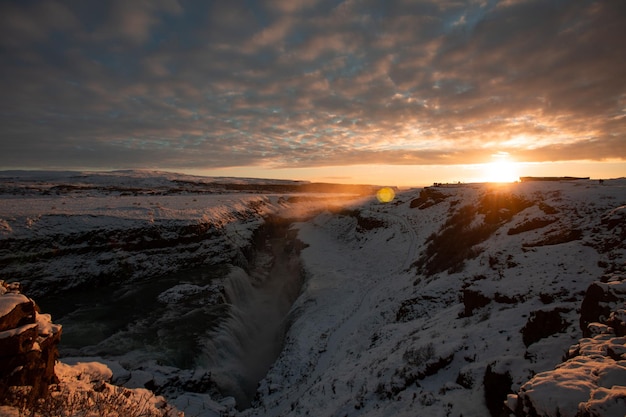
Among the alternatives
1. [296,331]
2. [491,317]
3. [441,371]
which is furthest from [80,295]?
[491,317]

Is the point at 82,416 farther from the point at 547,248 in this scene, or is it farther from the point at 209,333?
the point at 547,248

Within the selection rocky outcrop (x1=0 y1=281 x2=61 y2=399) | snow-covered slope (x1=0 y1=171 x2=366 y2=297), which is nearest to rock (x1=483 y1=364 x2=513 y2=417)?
rocky outcrop (x1=0 y1=281 x2=61 y2=399)

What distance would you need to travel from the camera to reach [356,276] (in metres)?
31.1

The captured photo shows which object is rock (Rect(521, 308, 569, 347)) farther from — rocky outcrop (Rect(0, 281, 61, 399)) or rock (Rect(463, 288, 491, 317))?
rocky outcrop (Rect(0, 281, 61, 399))

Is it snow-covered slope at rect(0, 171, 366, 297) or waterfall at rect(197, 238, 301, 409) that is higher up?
snow-covered slope at rect(0, 171, 366, 297)

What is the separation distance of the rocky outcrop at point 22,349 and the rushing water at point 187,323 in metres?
10.6

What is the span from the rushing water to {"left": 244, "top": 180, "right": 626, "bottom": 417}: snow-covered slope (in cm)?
372

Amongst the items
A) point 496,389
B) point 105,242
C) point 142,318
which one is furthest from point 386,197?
point 496,389

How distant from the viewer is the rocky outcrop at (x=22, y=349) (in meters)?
7.65

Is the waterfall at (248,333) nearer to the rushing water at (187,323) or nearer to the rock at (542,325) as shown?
the rushing water at (187,323)

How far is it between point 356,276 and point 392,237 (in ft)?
29.6

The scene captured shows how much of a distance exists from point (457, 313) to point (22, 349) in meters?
15.5

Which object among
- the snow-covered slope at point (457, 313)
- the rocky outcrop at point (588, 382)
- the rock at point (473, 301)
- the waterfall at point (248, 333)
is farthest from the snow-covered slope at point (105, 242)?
the rocky outcrop at point (588, 382)

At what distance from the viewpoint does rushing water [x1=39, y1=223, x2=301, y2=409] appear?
1947cm
